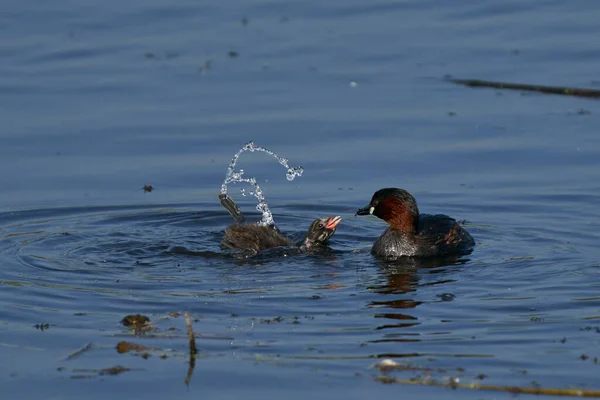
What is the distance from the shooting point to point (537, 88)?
53.6 ft

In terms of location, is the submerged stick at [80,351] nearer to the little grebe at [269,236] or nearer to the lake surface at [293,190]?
the lake surface at [293,190]

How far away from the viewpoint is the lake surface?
7969 mm

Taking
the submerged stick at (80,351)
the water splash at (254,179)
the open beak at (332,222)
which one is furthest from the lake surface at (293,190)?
the open beak at (332,222)

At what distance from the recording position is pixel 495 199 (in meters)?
12.9

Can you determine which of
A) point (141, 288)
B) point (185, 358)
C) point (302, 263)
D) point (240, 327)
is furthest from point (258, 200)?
point (185, 358)

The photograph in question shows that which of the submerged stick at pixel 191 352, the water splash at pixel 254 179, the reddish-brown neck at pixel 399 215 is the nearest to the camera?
the submerged stick at pixel 191 352

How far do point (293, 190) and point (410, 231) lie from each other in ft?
6.42

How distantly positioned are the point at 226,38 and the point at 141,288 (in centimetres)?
987

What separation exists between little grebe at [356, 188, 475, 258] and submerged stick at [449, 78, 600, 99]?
16.4 feet

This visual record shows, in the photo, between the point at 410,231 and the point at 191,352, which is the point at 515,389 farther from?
the point at 410,231

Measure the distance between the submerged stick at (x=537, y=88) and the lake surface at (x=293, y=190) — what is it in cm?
24

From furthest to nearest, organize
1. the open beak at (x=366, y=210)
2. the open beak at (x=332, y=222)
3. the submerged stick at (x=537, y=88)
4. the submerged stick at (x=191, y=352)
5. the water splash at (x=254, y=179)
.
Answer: the submerged stick at (x=537, y=88)
the water splash at (x=254, y=179)
the open beak at (x=366, y=210)
the open beak at (x=332, y=222)
the submerged stick at (x=191, y=352)

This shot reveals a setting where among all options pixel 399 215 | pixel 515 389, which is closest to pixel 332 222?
pixel 399 215

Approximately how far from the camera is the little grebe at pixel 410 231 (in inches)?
456
